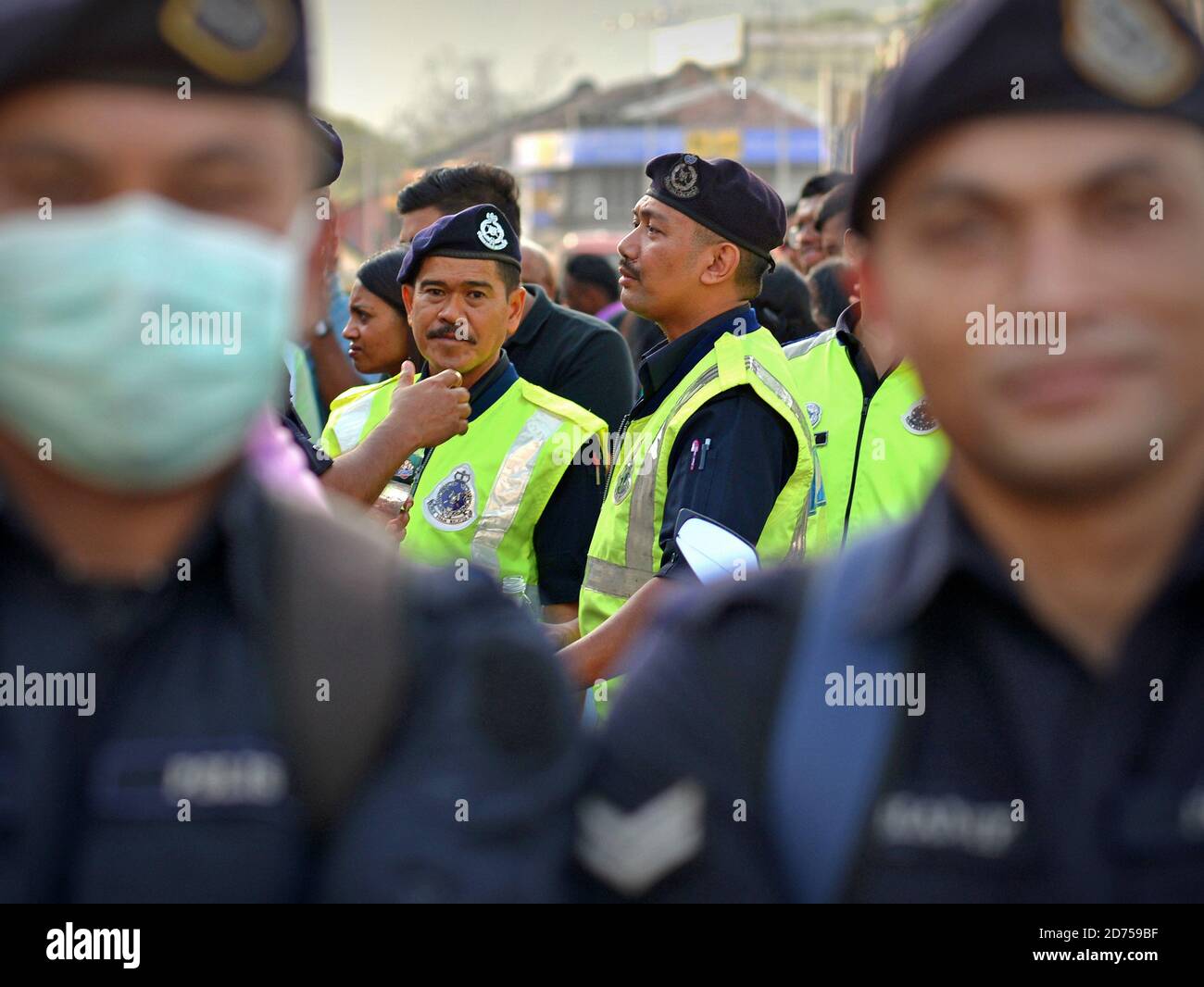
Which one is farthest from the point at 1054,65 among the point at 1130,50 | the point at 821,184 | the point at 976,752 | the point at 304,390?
the point at 821,184

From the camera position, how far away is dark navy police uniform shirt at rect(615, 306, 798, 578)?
12.9 ft

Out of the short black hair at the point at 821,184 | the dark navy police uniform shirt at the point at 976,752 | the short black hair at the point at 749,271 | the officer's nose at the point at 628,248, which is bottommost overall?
the dark navy police uniform shirt at the point at 976,752

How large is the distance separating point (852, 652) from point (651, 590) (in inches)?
98.0

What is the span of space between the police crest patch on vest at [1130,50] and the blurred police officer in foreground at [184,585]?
0.70m

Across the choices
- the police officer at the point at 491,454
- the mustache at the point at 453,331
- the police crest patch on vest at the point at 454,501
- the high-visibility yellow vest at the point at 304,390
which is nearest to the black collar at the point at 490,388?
the police officer at the point at 491,454

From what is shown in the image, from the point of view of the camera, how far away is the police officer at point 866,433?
439 cm

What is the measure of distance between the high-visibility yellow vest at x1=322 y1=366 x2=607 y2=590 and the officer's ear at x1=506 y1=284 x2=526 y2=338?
354 mm

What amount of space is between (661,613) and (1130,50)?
695 millimetres

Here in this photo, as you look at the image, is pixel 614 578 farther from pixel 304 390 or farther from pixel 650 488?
pixel 304 390

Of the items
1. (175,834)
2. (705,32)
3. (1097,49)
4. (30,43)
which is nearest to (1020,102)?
(1097,49)

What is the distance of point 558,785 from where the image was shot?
1.43m

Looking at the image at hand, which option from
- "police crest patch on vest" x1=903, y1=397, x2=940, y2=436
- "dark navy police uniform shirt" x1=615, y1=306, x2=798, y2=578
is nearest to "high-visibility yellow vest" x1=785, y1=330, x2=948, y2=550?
"police crest patch on vest" x1=903, y1=397, x2=940, y2=436

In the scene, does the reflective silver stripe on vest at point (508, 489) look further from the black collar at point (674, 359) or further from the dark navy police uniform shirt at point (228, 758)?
the dark navy police uniform shirt at point (228, 758)

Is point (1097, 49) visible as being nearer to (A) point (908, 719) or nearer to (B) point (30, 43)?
(A) point (908, 719)
